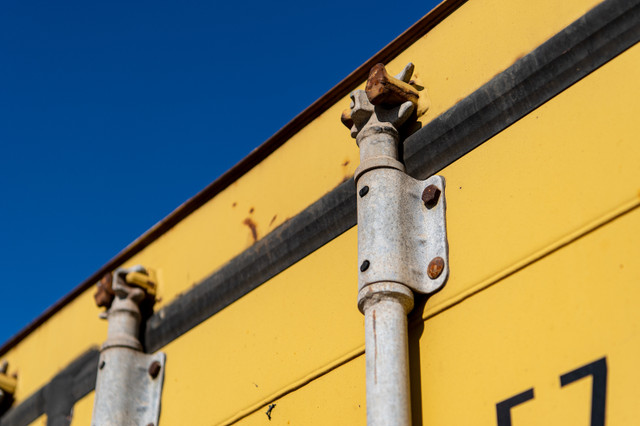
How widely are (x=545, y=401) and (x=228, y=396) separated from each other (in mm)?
1883

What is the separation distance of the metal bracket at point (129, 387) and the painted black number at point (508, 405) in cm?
228

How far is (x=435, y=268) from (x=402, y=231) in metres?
0.19

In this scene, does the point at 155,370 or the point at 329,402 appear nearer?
the point at 329,402

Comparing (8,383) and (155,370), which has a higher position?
(8,383)

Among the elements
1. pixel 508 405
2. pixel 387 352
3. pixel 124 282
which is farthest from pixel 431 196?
pixel 124 282

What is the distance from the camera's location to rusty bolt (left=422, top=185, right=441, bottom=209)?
4.05 meters

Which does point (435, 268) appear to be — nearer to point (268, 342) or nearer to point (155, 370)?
point (268, 342)

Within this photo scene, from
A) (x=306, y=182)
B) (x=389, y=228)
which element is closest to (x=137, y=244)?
(x=306, y=182)

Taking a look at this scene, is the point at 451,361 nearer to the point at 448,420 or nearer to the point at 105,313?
the point at 448,420

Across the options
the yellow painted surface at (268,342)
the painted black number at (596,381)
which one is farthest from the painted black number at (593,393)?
the yellow painted surface at (268,342)

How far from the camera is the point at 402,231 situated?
12.8ft

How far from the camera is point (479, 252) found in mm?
3777

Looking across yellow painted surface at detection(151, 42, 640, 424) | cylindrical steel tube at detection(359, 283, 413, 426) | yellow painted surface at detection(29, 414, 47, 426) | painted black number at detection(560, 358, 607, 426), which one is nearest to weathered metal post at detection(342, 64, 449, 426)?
cylindrical steel tube at detection(359, 283, 413, 426)

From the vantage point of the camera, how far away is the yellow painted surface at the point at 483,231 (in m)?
3.51
